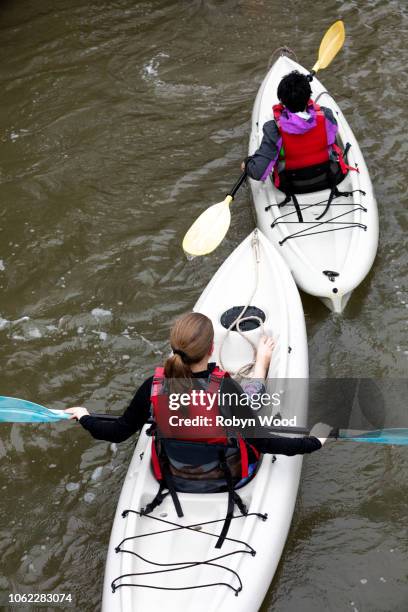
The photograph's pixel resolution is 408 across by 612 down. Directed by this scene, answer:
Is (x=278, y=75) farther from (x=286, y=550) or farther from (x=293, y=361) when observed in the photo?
(x=286, y=550)

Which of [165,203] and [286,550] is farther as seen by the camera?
[165,203]

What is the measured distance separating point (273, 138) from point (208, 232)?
78 cm

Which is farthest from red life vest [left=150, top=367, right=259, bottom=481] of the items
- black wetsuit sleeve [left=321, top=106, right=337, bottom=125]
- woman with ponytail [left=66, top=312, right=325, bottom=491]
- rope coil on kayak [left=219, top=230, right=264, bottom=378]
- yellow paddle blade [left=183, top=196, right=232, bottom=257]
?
black wetsuit sleeve [left=321, top=106, right=337, bottom=125]

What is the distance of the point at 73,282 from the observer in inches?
196

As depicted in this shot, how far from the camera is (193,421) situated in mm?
2721

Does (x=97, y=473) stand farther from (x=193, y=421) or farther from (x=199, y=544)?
(x=193, y=421)

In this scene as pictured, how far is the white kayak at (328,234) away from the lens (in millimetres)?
4211

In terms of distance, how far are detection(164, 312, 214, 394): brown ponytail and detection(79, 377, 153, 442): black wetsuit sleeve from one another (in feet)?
0.63

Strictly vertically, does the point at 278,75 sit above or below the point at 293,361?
above

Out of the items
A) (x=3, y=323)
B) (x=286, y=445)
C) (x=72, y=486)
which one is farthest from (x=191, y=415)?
(x=3, y=323)

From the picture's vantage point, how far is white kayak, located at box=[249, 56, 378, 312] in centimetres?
421

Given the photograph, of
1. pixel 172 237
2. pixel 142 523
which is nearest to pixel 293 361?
pixel 142 523

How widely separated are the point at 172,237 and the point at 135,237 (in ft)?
0.98

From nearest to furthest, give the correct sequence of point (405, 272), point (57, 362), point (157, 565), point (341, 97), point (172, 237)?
1. point (157, 565)
2. point (57, 362)
3. point (405, 272)
4. point (172, 237)
5. point (341, 97)
